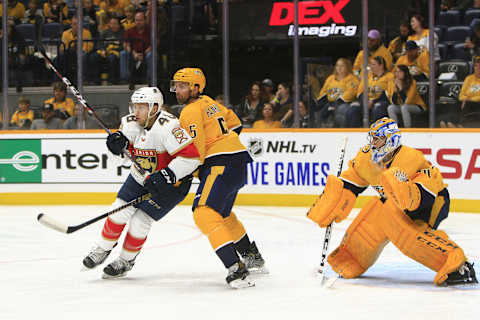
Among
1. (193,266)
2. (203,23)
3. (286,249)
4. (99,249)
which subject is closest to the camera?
(99,249)

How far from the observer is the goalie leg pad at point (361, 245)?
4336 mm

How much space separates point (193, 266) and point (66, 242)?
1.48 metres

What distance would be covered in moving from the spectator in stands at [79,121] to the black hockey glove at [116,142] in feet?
16.1

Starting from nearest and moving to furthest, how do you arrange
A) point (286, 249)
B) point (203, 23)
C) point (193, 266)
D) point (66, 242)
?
1. point (193, 266)
2. point (286, 249)
3. point (66, 242)
4. point (203, 23)

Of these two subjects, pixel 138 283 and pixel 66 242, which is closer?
pixel 138 283

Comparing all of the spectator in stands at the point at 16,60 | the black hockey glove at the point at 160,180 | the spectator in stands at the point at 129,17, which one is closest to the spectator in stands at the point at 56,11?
the spectator in stands at the point at 16,60

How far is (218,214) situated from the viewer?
424cm

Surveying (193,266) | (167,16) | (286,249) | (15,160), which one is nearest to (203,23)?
(167,16)

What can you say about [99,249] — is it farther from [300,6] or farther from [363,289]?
[300,6]

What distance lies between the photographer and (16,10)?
31.2 feet

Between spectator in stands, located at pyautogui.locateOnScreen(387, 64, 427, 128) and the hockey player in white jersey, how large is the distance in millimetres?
4459

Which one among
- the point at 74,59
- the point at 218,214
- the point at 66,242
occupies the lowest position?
the point at 66,242

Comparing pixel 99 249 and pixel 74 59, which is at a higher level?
pixel 74 59

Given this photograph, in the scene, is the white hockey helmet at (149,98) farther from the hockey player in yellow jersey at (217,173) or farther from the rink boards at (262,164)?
the rink boards at (262,164)
